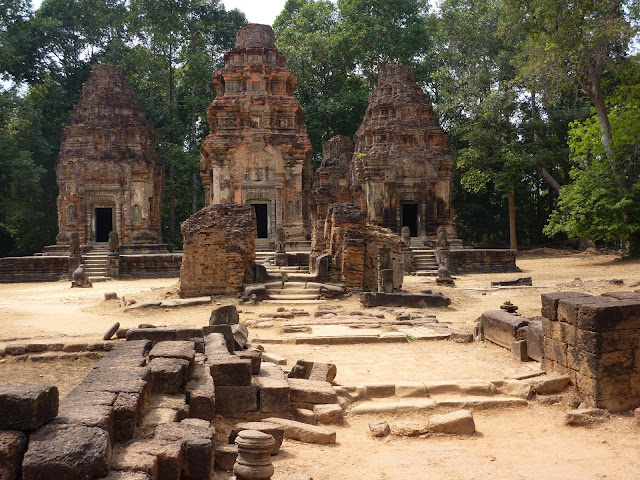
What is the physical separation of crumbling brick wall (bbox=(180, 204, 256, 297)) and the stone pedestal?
10.4 meters

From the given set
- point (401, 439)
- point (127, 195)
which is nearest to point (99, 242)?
point (127, 195)

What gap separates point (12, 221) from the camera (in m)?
31.0

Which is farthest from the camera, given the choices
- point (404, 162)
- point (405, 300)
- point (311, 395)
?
point (404, 162)

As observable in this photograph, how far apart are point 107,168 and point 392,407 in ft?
77.3

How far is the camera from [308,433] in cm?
494

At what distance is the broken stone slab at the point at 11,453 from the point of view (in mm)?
2963

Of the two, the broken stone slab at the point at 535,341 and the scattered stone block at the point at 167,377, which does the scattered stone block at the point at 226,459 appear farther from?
the broken stone slab at the point at 535,341

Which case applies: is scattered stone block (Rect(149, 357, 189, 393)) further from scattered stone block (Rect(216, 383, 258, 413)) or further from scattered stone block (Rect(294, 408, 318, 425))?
scattered stone block (Rect(294, 408, 318, 425))

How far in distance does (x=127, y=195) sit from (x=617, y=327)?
80.1ft

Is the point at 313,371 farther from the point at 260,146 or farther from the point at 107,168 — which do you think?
the point at 107,168

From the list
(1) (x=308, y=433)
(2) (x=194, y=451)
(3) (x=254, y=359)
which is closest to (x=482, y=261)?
(3) (x=254, y=359)

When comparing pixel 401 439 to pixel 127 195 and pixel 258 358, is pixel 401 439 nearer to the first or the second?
pixel 258 358

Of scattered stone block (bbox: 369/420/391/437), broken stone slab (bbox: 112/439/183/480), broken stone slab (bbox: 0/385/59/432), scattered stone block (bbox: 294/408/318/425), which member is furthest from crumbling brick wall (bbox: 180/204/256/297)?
broken stone slab (bbox: 0/385/59/432)

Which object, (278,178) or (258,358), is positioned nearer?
(258,358)
